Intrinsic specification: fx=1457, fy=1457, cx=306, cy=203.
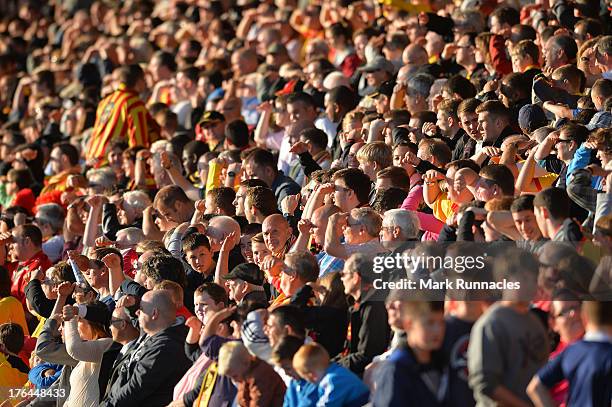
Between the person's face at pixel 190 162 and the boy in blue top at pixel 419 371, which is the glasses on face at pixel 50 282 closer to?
the person's face at pixel 190 162

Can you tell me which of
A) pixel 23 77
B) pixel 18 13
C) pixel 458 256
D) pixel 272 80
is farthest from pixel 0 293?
pixel 18 13

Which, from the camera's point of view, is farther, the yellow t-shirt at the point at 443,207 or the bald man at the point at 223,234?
the bald man at the point at 223,234

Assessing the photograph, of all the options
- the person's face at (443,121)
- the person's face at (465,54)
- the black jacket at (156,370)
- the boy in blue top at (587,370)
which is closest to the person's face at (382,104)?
the person's face at (465,54)

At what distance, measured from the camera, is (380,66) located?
44.9 ft

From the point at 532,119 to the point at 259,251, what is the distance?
222 centimetres

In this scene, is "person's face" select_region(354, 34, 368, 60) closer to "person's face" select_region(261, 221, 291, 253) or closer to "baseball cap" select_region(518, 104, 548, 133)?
"baseball cap" select_region(518, 104, 548, 133)

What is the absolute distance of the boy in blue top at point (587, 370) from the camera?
22.1 feet

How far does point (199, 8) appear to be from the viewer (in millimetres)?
20406

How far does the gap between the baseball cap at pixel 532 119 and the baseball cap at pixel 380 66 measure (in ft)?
11.2

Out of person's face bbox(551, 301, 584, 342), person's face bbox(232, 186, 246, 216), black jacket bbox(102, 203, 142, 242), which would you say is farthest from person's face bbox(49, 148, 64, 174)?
person's face bbox(551, 301, 584, 342)

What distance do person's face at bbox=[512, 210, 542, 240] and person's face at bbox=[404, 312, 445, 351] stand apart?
1222mm

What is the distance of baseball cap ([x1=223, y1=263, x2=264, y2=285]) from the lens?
9.39 metres

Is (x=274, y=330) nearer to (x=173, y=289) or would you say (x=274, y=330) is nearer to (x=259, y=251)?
(x=173, y=289)

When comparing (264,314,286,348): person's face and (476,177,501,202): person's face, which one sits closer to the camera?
(264,314,286,348): person's face
